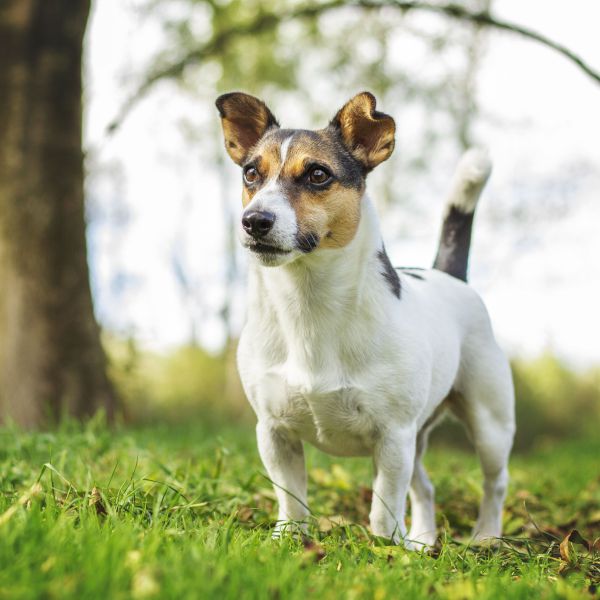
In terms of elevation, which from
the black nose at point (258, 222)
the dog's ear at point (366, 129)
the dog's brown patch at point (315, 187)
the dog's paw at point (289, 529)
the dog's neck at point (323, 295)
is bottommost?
the dog's paw at point (289, 529)

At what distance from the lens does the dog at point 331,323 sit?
337 centimetres

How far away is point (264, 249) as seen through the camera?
3178 millimetres

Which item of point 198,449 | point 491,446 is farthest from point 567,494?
point 198,449

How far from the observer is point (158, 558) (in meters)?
2.37

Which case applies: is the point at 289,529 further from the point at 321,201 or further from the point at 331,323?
the point at 321,201

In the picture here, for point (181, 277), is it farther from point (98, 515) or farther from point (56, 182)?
point (98, 515)

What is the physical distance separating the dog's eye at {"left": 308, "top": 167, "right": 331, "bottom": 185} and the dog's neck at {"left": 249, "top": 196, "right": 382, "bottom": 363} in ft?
0.83

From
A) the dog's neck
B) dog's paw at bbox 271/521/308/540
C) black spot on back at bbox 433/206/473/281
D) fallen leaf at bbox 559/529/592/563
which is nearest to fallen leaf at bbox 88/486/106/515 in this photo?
dog's paw at bbox 271/521/308/540

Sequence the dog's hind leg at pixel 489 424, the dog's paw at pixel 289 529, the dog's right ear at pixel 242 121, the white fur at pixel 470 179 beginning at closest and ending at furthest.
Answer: the dog's paw at pixel 289 529
the dog's right ear at pixel 242 121
the dog's hind leg at pixel 489 424
the white fur at pixel 470 179

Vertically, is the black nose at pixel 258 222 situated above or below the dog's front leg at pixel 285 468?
above

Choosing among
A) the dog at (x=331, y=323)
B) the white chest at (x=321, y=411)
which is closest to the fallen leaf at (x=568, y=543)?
the dog at (x=331, y=323)

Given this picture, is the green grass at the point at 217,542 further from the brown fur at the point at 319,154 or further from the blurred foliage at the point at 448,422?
the blurred foliage at the point at 448,422

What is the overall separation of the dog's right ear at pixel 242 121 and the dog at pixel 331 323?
2 centimetres

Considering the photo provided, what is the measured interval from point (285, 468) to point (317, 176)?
136 centimetres
